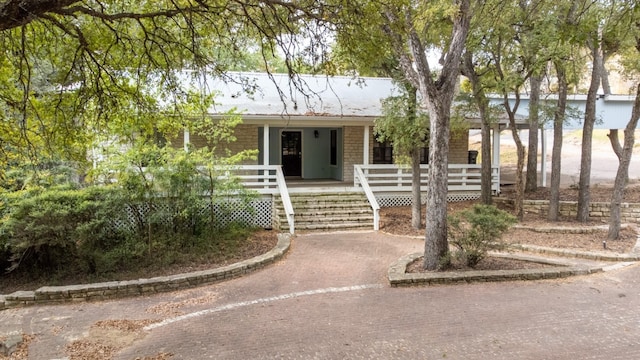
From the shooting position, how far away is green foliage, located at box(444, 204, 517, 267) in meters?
7.45

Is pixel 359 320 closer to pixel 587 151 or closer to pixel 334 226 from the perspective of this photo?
pixel 334 226

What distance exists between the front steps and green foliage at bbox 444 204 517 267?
449 centimetres

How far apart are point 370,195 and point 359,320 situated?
25.6 ft

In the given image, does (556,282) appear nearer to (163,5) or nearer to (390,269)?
(390,269)

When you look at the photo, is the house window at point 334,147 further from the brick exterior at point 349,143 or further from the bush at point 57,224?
the bush at point 57,224

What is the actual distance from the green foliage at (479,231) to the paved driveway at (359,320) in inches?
33.0

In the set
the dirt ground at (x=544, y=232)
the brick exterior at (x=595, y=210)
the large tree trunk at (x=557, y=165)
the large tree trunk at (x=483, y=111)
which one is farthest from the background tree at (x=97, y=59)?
the brick exterior at (x=595, y=210)

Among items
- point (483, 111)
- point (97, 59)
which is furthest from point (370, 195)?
point (97, 59)

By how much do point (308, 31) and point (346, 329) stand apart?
403cm

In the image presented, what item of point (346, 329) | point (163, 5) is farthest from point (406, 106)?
point (346, 329)

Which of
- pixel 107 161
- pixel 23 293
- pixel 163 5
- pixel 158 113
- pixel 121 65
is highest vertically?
pixel 163 5

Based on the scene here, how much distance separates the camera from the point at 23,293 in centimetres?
695

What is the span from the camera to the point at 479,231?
7602mm

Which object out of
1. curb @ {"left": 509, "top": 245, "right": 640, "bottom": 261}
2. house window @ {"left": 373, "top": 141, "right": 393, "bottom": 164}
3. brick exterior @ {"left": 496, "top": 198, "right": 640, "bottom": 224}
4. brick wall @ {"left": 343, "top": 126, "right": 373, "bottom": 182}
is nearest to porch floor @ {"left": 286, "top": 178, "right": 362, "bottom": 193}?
brick wall @ {"left": 343, "top": 126, "right": 373, "bottom": 182}
